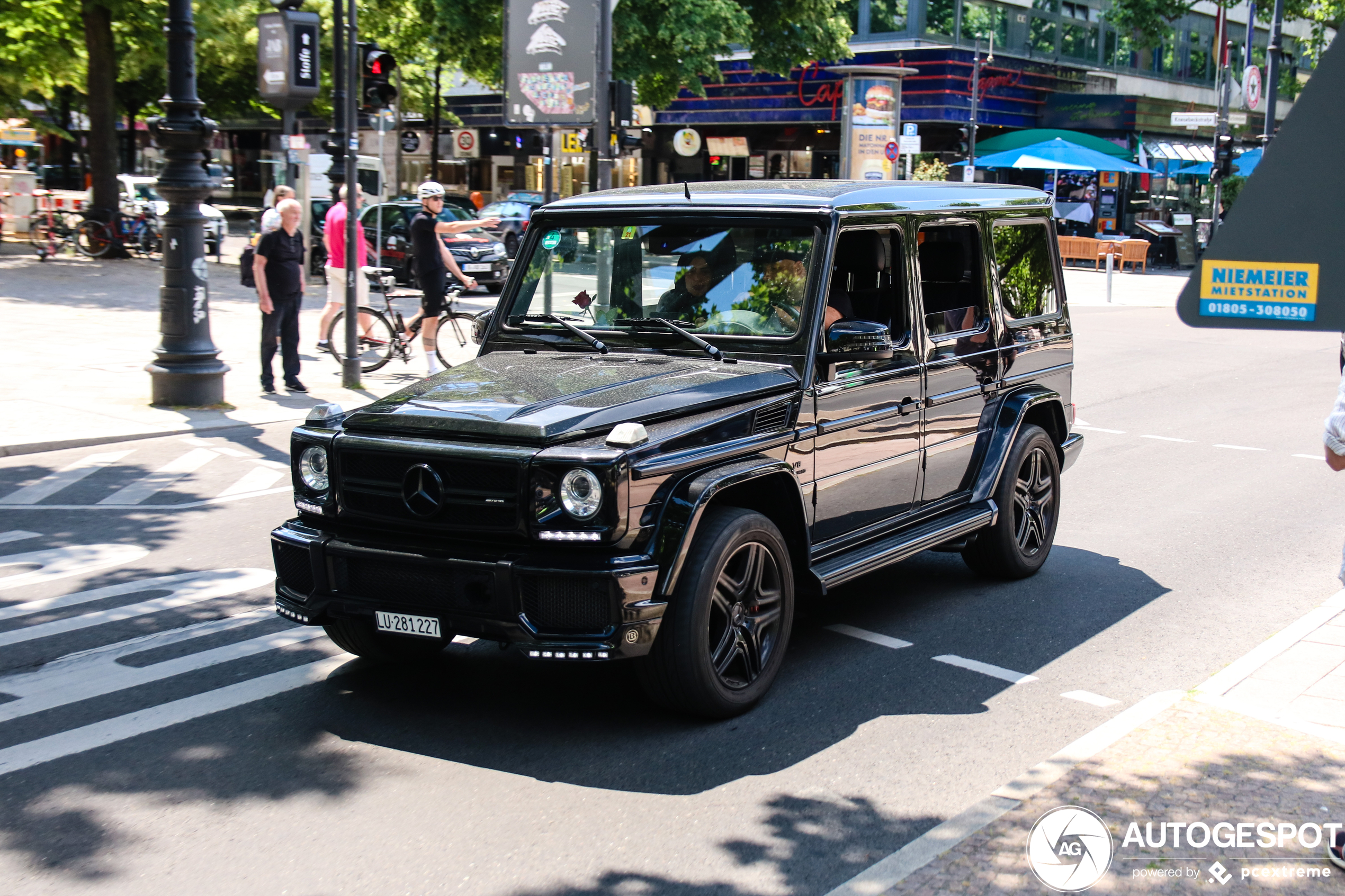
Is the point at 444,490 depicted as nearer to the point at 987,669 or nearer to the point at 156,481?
the point at 987,669

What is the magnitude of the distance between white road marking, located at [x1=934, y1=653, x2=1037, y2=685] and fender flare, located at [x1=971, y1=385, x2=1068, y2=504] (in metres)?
1.15

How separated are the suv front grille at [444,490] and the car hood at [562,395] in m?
0.12

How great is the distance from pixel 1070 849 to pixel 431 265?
447 inches

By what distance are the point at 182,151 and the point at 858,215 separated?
7.98 metres

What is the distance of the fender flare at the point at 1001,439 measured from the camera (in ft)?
22.8

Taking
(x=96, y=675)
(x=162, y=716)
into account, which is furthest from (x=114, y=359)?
(x=162, y=716)

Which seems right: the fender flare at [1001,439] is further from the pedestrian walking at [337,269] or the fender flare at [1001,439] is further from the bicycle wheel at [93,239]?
the bicycle wheel at [93,239]

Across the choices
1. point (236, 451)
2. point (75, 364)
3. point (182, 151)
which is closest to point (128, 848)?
point (236, 451)

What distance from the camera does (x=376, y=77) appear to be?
14531mm

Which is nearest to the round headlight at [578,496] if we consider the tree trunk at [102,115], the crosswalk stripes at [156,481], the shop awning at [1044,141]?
the crosswalk stripes at [156,481]

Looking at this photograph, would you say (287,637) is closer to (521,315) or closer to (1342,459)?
(521,315)

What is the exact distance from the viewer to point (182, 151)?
1199 cm

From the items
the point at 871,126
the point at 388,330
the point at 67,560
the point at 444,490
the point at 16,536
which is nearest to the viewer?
the point at 444,490

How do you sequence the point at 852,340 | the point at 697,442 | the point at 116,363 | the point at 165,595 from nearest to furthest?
the point at 697,442
the point at 852,340
the point at 165,595
the point at 116,363
